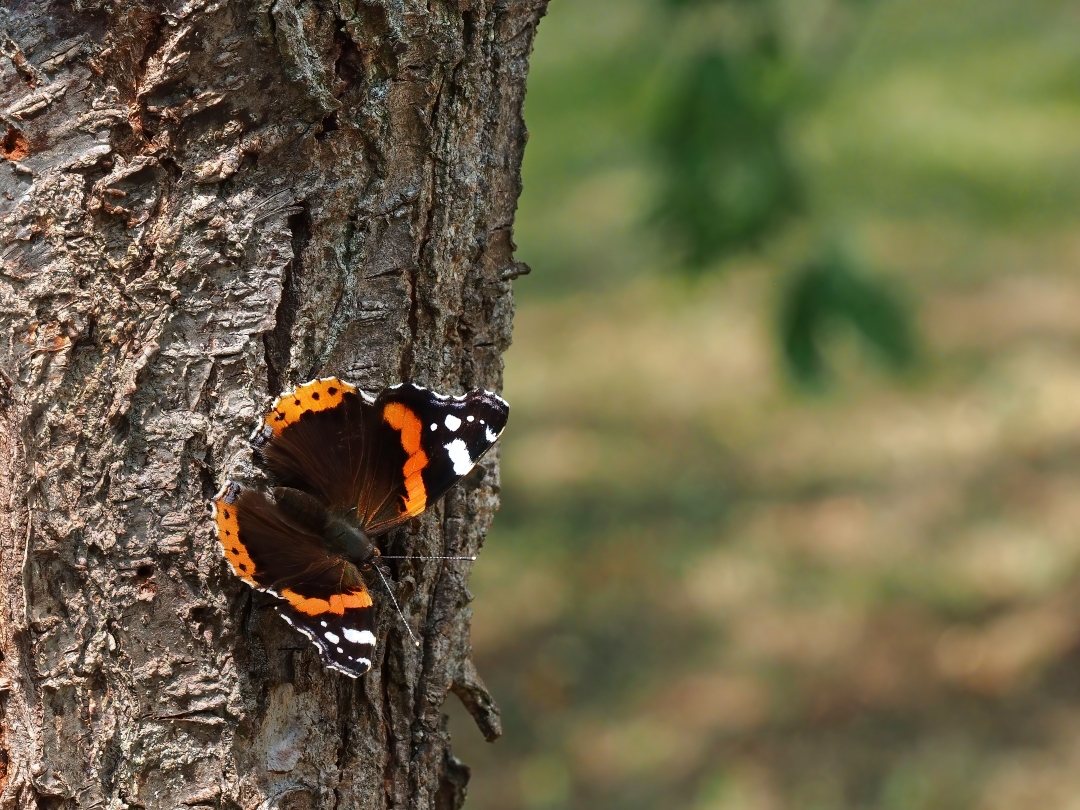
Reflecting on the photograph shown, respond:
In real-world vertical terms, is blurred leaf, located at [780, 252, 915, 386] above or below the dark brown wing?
above

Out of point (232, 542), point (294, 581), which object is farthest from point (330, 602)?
point (232, 542)

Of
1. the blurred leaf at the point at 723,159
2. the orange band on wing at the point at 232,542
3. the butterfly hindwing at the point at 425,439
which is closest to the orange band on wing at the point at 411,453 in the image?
the butterfly hindwing at the point at 425,439

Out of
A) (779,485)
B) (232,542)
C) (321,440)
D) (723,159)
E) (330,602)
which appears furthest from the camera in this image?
(779,485)

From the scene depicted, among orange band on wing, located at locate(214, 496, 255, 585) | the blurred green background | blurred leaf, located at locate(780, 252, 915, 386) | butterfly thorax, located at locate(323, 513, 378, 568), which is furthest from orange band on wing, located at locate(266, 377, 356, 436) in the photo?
blurred leaf, located at locate(780, 252, 915, 386)

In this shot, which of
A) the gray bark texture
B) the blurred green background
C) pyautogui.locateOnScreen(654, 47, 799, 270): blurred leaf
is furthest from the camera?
the blurred green background

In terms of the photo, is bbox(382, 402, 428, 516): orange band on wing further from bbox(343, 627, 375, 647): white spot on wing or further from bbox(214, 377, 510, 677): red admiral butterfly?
bbox(343, 627, 375, 647): white spot on wing

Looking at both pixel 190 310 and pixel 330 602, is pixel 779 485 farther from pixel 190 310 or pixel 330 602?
pixel 190 310

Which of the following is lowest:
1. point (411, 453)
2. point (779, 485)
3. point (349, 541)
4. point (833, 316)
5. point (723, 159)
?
point (349, 541)

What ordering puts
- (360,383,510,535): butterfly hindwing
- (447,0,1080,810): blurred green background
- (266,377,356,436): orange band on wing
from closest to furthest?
(266,377,356,436): orange band on wing → (360,383,510,535): butterfly hindwing → (447,0,1080,810): blurred green background

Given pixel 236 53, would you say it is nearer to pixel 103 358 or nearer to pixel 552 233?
pixel 103 358
